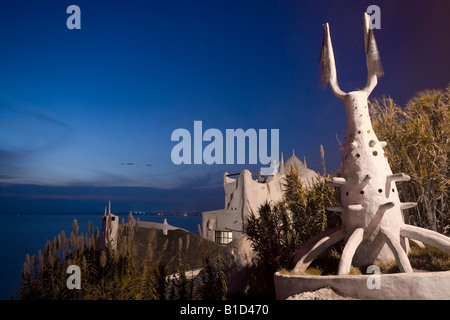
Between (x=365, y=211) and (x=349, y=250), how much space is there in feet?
3.24

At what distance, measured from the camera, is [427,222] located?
10.1m

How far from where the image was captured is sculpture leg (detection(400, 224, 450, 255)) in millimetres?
6578

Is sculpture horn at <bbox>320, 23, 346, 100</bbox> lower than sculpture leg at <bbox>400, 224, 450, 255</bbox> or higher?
higher

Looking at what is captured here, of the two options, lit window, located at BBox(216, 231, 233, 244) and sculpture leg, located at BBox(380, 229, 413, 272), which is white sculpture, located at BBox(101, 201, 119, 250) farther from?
lit window, located at BBox(216, 231, 233, 244)

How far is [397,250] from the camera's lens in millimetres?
6312

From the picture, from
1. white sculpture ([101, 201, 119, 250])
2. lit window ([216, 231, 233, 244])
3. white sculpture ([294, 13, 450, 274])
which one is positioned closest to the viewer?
white sculpture ([101, 201, 119, 250])

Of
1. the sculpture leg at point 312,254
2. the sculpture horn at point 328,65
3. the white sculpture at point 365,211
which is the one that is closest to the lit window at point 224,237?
the white sculpture at point 365,211

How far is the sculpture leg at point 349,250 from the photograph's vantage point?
6.40 meters

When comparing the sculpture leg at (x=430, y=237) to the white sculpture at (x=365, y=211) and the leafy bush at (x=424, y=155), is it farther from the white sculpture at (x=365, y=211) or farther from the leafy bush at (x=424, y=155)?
the leafy bush at (x=424, y=155)

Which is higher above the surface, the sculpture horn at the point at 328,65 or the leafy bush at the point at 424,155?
the sculpture horn at the point at 328,65

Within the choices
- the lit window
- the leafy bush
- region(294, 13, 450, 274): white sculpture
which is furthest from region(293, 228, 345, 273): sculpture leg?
the lit window

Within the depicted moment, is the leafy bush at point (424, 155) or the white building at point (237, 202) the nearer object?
the leafy bush at point (424, 155)
